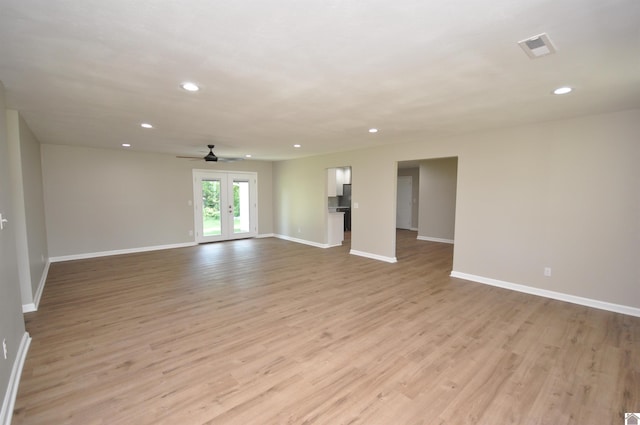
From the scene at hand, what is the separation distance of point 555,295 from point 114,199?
8.75 m

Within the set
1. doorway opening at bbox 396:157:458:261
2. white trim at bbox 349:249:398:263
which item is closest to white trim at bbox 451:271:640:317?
white trim at bbox 349:249:398:263

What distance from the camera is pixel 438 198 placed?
28.4 feet

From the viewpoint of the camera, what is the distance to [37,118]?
382cm

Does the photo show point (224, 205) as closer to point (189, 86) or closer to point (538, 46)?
point (189, 86)

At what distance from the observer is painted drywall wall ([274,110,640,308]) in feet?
11.7

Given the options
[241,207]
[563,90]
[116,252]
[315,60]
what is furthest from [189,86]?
[241,207]

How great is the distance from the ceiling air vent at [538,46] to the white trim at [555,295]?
3.51 m

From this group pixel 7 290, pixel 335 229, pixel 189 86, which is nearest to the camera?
pixel 7 290

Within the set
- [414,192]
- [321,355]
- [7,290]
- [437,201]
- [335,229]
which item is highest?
[414,192]

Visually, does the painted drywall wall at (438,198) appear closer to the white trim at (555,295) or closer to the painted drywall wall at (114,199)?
the white trim at (555,295)

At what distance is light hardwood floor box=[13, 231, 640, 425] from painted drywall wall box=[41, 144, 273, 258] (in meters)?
2.14

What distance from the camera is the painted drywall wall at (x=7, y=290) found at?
2105 mm

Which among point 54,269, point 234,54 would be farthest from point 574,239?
point 54,269

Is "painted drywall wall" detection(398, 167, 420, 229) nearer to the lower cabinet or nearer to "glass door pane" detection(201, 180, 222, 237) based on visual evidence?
the lower cabinet
